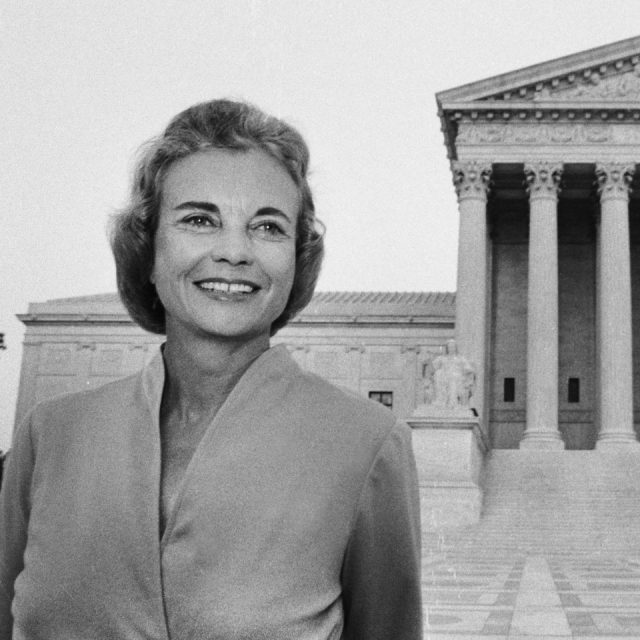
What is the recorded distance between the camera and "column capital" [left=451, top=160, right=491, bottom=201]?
4641 centimetres

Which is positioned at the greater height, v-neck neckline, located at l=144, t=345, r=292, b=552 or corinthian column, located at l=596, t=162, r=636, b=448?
corinthian column, located at l=596, t=162, r=636, b=448

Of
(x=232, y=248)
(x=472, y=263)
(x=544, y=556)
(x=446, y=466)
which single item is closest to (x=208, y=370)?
(x=232, y=248)

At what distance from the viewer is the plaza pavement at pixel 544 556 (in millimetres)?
11836

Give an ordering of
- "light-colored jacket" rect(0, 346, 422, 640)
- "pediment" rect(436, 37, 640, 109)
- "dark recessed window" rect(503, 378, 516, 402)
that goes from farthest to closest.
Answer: "dark recessed window" rect(503, 378, 516, 402) → "pediment" rect(436, 37, 640, 109) → "light-colored jacket" rect(0, 346, 422, 640)

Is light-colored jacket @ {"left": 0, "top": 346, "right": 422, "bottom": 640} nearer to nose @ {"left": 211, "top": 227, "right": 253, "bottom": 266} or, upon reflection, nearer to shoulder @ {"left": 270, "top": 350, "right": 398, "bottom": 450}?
shoulder @ {"left": 270, "top": 350, "right": 398, "bottom": 450}

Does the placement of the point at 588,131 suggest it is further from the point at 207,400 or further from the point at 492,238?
the point at 207,400

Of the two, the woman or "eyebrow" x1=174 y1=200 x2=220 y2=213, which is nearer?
the woman

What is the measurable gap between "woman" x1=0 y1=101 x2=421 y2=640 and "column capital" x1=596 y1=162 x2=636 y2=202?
45.4 m

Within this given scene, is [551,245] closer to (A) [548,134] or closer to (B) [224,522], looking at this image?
(A) [548,134]

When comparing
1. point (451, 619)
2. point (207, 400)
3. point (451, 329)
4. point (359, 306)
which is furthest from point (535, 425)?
point (207, 400)

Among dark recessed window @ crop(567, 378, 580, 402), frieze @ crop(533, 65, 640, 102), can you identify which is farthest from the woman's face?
dark recessed window @ crop(567, 378, 580, 402)

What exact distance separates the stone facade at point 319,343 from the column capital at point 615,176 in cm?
1800

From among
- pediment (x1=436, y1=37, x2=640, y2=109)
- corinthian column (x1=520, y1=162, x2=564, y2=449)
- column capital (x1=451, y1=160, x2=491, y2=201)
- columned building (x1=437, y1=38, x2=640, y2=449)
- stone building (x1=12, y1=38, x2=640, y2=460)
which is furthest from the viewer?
column capital (x1=451, y1=160, x2=491, y2=201)

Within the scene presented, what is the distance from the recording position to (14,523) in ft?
8.55
